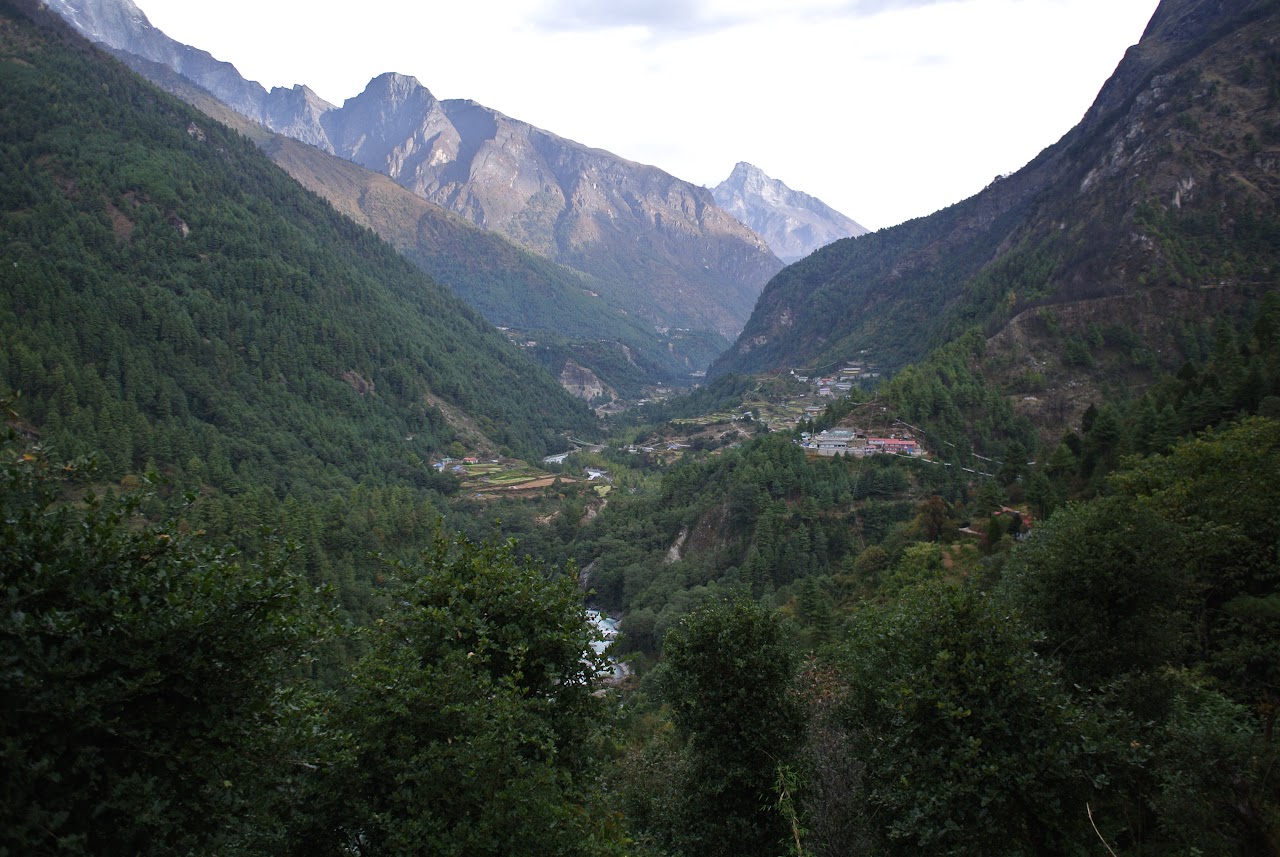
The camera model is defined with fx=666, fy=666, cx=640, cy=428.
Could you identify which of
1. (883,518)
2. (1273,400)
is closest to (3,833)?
(1273,400)

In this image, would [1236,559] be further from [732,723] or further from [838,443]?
[838,443]

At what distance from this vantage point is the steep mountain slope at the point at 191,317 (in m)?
84.6

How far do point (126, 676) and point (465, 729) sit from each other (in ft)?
17.4

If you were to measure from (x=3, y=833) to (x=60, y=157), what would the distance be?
15471 cm

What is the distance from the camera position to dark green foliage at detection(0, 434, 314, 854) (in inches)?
299

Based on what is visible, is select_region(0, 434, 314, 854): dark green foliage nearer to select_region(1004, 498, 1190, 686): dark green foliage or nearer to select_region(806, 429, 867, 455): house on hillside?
select_region(1004, 498, 1190, 686): dark green foliage

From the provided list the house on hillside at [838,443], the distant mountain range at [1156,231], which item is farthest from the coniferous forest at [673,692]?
the distant mountain range at [1156,231]

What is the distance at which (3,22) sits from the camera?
5600 inches

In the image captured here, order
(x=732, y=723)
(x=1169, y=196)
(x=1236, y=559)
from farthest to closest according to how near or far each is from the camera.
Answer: (x=1169, y=196) → (x=1236, y=559) → (x=732, y=723)

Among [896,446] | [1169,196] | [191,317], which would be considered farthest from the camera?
[191,317]

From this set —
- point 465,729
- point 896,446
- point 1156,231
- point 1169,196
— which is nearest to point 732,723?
point 465,729

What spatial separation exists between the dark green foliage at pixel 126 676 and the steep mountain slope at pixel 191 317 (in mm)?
64390

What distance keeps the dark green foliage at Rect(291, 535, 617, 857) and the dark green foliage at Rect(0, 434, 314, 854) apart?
173 centimetres

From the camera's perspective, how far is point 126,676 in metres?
8.79
